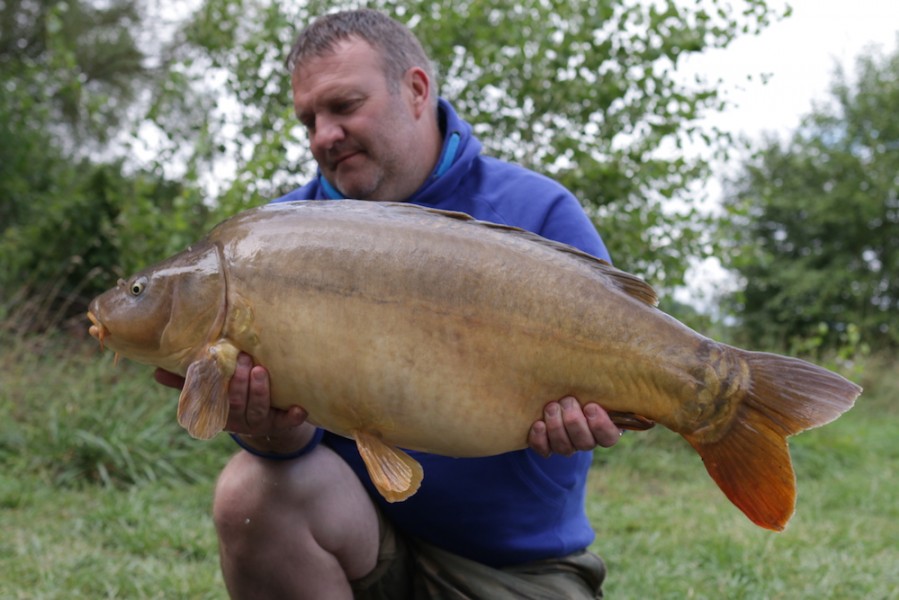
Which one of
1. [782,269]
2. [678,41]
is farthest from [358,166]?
[782,269]

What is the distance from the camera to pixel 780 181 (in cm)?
1717

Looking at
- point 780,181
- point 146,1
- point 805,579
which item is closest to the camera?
point 805,579

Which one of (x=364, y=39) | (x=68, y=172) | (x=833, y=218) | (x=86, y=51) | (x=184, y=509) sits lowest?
(x=833, y=218)

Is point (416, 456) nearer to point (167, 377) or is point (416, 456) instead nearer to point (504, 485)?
point (504, 485)

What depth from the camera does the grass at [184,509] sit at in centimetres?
257

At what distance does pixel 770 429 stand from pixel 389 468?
0.61 metres

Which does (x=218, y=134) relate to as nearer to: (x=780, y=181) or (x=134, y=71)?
(x=134, y=71)

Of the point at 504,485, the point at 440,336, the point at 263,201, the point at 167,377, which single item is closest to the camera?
the point at 440,336

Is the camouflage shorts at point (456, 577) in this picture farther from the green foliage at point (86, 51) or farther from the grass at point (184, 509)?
the green foliage at point (86, 51)

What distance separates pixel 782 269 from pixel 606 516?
1318cm

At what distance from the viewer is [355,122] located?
211 centimetres

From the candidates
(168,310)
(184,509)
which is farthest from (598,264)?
(184,509)

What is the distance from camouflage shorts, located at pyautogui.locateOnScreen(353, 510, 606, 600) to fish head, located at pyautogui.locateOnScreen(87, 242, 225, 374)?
661 millimetres

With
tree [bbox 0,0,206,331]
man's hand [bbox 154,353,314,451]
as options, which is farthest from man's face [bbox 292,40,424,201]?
tree [bbox 0,0,206,331]
